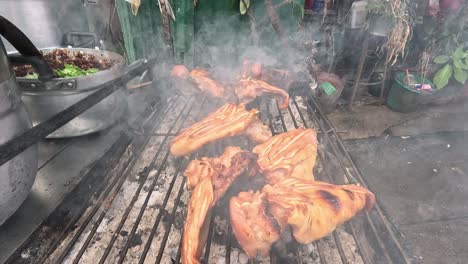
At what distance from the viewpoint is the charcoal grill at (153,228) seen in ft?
6.41

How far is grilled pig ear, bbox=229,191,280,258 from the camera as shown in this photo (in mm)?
1861

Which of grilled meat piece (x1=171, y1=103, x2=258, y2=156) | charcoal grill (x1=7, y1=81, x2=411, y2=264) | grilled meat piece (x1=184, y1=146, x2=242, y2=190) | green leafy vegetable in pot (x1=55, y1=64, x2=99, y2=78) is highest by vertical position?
green leafy vegetable in pot (x1=55, y1=64, x2=99, y2=78)

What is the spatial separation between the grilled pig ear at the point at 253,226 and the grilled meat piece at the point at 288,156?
474 millimetres

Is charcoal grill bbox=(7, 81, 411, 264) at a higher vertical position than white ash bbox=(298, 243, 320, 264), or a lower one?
higher

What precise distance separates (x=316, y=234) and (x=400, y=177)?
180 inches

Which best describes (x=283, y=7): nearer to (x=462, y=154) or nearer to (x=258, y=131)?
(x=258, y=131)

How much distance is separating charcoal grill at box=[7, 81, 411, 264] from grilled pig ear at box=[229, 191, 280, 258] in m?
0.15

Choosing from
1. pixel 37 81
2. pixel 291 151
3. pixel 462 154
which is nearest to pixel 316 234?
pixel 291 151

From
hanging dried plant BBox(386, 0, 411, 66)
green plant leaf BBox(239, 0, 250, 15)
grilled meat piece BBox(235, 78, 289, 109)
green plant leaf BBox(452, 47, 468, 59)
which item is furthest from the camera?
green plant leaf BBox(452, 47, 468, 59)

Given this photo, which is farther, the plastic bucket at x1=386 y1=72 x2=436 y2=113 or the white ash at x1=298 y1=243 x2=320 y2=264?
the plastic bucket at x1=386 y1=72 x2=436 y2=113

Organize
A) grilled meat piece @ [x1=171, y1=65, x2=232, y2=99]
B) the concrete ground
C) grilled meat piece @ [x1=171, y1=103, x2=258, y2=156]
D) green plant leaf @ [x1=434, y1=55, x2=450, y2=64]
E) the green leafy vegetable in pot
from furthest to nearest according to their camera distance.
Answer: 1. green plant leaf @ [x1=434, y1=55, x2=450, y2=64]
2. the concrete ground
3. grilled meat piece @ [x1=171, y1=65, x2=232, y2=99]
4. the green leafy vegetable in pot
5. grilled meat piece @ [x1=171, y1=103, x2=258, y2=156]

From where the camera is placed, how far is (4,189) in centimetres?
177

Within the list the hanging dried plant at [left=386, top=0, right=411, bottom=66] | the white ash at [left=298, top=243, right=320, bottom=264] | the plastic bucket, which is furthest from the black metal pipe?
the plastic bucket

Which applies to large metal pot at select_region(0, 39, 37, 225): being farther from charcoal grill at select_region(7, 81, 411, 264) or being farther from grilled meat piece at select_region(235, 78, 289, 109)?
grilled meat piece at select_region(235, 78, 289, 109)
